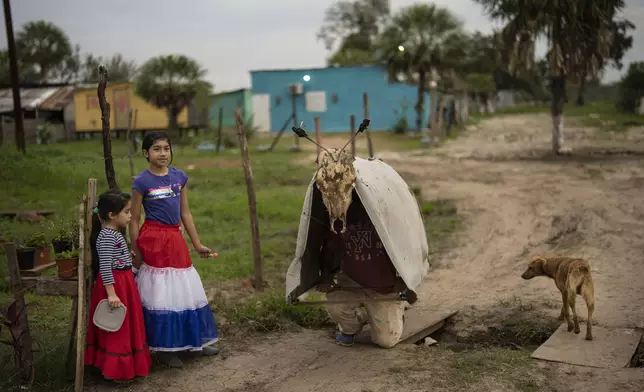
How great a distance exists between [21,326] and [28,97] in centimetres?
3644

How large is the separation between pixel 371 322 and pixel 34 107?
34960mm

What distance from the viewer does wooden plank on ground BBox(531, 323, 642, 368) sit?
5.80 meters

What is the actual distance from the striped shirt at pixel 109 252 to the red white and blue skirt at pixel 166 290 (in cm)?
29

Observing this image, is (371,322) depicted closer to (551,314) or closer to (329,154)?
(329,154)

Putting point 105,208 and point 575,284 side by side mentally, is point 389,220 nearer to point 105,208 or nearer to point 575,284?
point 575,284

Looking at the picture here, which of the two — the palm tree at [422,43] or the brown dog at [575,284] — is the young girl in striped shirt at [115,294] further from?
the palm tree at [422,43]

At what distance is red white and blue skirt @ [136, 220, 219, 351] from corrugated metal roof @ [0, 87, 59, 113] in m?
33.0

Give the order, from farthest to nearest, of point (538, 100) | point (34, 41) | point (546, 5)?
point (538, 100)
point (34, 41)
point (546, 5)

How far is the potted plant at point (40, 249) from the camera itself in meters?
5.94

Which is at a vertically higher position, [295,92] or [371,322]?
[295,92]

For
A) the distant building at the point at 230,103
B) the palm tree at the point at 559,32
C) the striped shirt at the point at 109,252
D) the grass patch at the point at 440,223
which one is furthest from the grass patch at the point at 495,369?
the distant building at the point at 230,103

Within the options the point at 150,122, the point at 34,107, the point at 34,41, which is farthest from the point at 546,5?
the point at 34,41

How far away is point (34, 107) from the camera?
3706cm

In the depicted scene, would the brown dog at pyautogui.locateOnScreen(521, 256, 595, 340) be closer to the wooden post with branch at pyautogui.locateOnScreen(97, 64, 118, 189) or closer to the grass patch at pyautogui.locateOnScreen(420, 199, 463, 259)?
the grass patch at pyautogui.locateOnScreen(420, 199, 463, 259)
